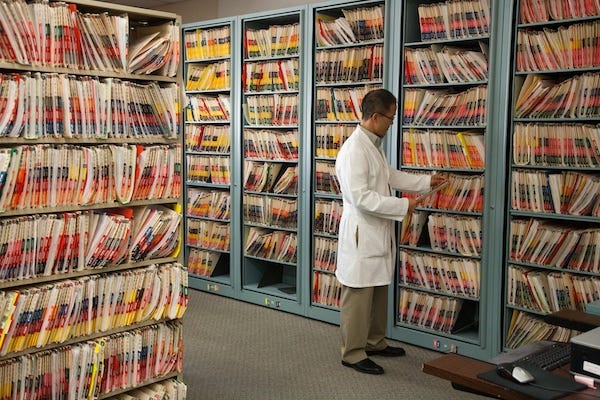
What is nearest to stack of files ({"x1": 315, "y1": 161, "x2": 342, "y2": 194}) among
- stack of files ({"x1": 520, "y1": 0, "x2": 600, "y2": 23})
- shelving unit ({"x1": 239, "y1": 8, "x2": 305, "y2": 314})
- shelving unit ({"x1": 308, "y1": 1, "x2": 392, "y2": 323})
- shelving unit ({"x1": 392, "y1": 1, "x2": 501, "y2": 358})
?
shelving unit ({"x1": 308, "y1": 1, "x2": 392, "y2": 323})

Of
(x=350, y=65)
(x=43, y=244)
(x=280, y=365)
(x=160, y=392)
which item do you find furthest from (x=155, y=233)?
(x=350, y=65)

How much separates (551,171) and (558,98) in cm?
43

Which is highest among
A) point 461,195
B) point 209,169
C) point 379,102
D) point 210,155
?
point 379,102

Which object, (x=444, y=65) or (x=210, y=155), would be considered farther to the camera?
(x=210, y=155)

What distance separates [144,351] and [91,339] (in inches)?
11.2

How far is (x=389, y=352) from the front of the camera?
421 centimetres

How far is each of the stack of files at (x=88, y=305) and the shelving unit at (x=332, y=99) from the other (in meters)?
1.95

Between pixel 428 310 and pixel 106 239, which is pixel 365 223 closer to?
pixel 428 310

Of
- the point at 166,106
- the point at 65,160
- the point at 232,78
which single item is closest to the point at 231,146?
the point at 232,78

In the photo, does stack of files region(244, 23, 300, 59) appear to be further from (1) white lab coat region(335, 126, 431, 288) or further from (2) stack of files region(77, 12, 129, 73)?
(2) stack of files region(77, 12, 129, 73)

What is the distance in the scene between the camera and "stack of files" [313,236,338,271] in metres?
4.88

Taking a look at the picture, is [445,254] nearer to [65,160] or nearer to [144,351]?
[144,351]

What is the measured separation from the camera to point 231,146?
5.53m

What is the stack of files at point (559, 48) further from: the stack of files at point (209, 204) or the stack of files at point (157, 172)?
the stack of files at point (209, 204)
